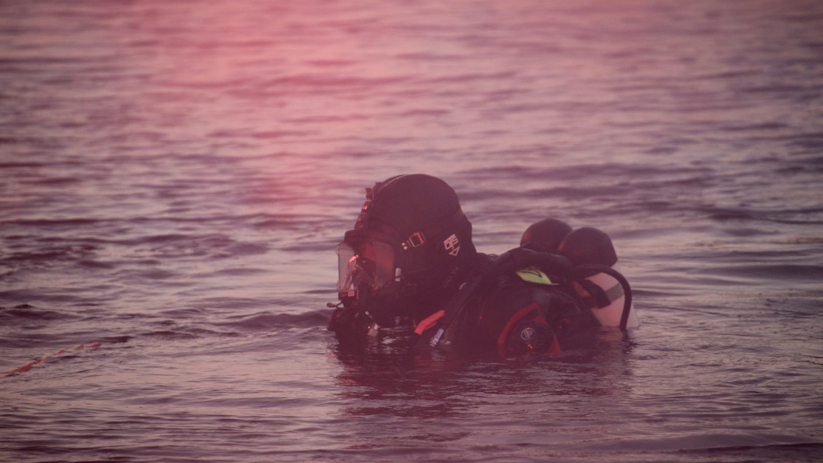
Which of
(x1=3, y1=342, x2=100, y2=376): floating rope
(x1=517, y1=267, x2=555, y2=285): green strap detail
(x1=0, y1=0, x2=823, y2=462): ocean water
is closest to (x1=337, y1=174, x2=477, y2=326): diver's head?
(x1=517, y1=267, x2=555, y2=285): green strap detail

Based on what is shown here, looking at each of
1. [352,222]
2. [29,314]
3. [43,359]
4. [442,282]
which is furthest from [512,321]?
[352,222]

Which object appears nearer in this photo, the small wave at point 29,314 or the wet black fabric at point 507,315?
the wet black fabric at point 507,315

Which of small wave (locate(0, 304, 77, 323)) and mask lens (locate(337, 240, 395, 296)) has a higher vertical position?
mask lens (locate(337, 240, 395, 296))

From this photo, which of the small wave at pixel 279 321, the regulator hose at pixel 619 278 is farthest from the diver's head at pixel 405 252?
the small wave at pixel 279 321

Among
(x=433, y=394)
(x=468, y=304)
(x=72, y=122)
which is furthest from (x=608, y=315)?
(x=72, y=122)

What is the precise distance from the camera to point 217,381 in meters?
6.68

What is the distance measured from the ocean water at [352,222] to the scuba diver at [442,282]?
222mm

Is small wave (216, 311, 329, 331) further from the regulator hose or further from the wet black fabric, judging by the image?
the regulator hose

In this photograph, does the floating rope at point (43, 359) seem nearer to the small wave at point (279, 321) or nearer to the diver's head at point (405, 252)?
the small wave at point (279, 321)

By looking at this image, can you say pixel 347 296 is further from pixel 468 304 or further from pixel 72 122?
pixel 72 122

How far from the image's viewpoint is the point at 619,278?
6.91 metres

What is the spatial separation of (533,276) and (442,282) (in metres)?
0.56

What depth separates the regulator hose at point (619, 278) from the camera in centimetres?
693

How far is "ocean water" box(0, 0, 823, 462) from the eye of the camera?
18.9 feet
